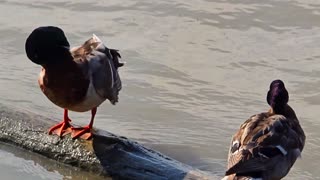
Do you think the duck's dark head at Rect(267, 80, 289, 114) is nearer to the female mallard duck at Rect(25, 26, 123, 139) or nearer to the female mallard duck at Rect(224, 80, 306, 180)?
the female mallard duck at Rect(224, 80, 306, 180)

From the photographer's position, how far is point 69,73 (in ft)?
19.7

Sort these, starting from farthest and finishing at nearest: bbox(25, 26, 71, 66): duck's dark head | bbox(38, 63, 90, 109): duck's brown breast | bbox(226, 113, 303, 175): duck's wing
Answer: bbox(38, 63, 90, 109): duck's brown breast < bbox(25, 26, 71, 66): duck's dark head < bbox(226, 113, 303, 175): duck's wing

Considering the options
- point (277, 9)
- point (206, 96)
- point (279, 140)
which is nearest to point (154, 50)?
point (206, 96)

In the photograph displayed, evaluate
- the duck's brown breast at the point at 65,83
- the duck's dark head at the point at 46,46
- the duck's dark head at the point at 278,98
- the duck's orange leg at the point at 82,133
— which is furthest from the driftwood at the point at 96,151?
the duck's dark head at the point at 278,98

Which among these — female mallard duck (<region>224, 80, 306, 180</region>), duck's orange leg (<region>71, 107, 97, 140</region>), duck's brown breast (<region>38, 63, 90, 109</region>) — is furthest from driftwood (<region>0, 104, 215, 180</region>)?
female mallard duck (<region>224, 80, 306, 180</region>)

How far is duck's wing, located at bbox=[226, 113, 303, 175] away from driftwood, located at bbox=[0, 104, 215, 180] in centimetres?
36

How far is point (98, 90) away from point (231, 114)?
1691mm

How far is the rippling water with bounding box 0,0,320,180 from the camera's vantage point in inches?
275

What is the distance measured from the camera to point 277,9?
9656 mm

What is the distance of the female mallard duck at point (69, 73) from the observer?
5.90 m

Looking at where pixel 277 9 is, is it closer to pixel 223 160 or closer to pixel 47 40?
pixel 223 160

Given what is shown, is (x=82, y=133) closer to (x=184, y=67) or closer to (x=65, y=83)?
(x=65, y=83)

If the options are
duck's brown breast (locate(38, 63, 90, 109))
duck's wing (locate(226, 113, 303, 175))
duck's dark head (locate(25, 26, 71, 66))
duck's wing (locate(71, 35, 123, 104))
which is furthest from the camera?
duck's wing (locate(71, 35, 123, 104))

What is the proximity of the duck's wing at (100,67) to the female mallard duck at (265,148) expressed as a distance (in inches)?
42.2
